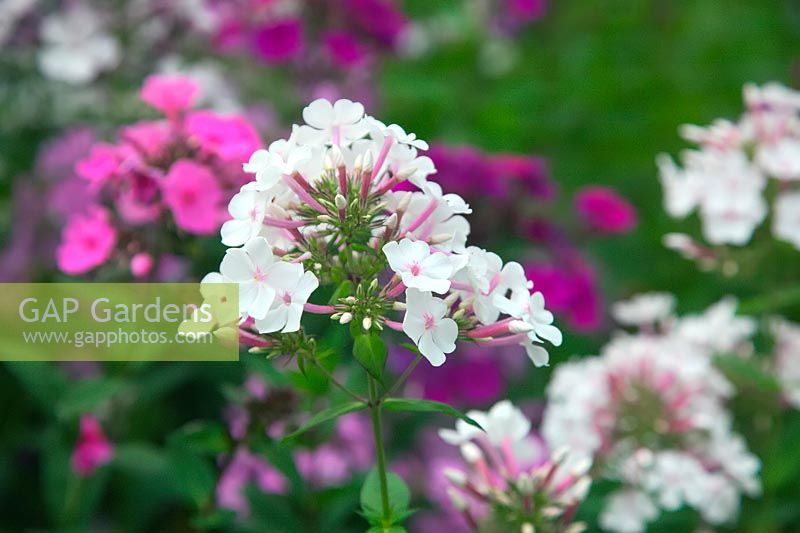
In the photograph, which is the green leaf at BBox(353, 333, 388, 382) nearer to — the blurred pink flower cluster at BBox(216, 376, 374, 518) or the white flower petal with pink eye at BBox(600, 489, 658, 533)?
the blurred pink flower cluster at BBox(216, 376, 374, 518)

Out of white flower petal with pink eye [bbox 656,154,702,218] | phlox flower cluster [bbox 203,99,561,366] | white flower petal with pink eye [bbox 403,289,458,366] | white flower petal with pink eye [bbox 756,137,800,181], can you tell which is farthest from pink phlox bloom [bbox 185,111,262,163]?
white flower petal with pink eye [bbox 756,137,800,181]

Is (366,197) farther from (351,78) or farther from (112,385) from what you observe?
(351,78)

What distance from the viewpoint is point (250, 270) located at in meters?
0.89

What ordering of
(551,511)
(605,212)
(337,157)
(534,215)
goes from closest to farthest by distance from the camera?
1. (337,157)
2. (551,511)
3. (605,212)
4. (534,215)

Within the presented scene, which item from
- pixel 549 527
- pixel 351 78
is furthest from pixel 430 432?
pixel 351 78

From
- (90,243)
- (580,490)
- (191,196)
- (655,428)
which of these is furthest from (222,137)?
(655,428)

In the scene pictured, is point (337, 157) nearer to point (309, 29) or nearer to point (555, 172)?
point (309, 29)

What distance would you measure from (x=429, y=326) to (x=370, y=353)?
7 cm

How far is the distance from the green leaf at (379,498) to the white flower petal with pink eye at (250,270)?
0.31 metres

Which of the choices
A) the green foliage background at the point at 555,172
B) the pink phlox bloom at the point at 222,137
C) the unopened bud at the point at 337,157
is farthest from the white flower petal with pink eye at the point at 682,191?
the unopened bud at the point at 337,157

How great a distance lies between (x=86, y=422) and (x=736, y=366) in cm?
127

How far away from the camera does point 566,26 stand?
3.32 metres

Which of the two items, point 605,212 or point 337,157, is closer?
point 337,157

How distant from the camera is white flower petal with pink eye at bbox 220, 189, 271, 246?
36.4 inches
